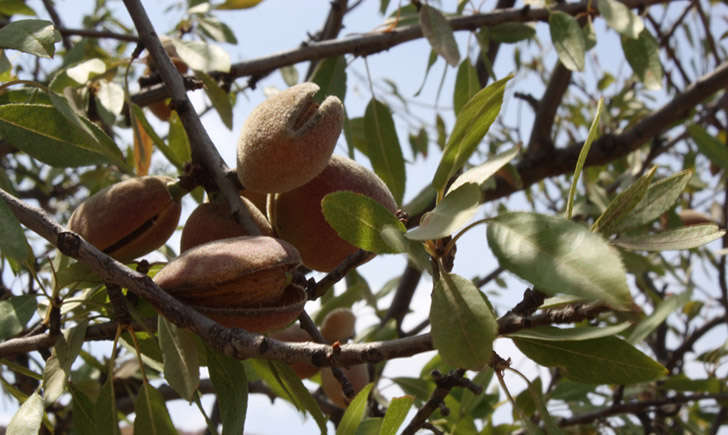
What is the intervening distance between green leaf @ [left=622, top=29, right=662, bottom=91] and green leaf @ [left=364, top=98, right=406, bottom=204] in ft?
2.25

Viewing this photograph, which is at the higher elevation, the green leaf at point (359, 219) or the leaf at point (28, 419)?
the green leaf at point (359, 219)

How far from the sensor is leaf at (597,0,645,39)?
1535 millimetres

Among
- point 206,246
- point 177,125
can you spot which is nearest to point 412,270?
point 177,125

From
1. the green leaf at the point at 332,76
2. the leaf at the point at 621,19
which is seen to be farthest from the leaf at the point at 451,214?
the leaf at the point at 621,19

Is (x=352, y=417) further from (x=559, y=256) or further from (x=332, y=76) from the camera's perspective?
(x=332, y=76)

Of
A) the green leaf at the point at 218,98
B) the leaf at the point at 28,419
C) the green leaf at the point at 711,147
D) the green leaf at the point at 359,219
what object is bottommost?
the leaf at the point at 28,419

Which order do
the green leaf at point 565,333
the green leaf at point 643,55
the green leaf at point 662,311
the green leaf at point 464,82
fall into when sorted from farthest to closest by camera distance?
the green leaf at point 643,55 → the green leaf at point 464,82 → the green leaf at point 662,311 → the green leaf at point 565,333

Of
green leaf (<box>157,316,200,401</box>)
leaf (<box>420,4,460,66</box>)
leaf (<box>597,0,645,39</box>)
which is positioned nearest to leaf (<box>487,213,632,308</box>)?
green leaf (<box>157,316,200,401</box>)

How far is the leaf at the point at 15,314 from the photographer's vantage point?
959 millimetres

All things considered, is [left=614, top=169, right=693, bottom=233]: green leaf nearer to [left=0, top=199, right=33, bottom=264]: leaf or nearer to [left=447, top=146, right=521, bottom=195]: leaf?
[left=447, top=146, right=521, bottom=195]: leaf

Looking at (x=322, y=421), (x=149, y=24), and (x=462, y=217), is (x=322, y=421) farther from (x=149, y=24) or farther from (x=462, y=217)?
(x=149, y=24)

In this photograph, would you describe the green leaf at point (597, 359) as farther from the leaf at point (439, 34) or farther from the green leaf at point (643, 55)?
the green leaf at point (643, 55)

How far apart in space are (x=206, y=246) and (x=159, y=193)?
231mm

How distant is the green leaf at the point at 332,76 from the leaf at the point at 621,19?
1.98ft
